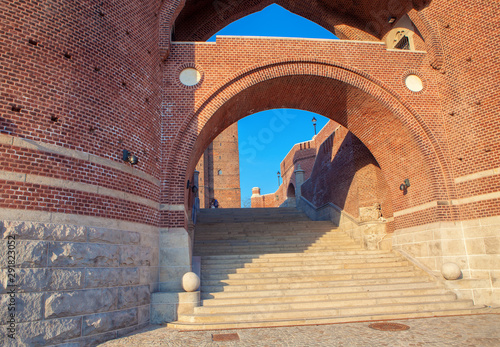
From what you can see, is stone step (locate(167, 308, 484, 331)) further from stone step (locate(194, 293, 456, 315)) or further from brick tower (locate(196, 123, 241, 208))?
brick tower (locate(196, 123, 241, 208))

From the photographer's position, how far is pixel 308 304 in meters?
7.96

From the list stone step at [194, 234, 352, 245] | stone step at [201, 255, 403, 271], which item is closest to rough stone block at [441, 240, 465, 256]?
stone step at [201, 255, 403, 271]

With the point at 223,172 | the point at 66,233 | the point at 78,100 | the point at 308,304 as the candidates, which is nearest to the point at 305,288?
the point at 308,304

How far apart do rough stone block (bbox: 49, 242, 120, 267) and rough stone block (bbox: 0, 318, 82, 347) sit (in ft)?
2.88

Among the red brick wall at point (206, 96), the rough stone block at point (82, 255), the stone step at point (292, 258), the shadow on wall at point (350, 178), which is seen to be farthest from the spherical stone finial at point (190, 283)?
the shadow on wall at point (350, 178)

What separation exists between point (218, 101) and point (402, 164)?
5.87 metres

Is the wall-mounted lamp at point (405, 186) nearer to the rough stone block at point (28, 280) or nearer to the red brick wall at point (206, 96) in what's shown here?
the red brick wall at point (206, 96)

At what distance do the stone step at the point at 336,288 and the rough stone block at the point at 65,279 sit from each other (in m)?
2.96

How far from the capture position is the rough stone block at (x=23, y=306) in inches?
202

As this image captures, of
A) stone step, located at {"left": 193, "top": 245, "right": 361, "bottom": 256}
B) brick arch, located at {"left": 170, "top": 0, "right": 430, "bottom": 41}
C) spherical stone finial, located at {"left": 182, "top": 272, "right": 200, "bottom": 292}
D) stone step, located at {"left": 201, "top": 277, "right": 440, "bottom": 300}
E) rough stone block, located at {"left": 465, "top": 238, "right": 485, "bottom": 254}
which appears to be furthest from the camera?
brick arch, located at {"left": 170, "top": 0, "right": 430, "bottom": 41}

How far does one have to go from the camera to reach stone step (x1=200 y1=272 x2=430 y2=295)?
8.71 metres

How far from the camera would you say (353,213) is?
14.3m

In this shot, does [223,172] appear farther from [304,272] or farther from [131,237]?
[131,237]

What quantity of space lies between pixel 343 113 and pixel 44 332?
9901 mm
